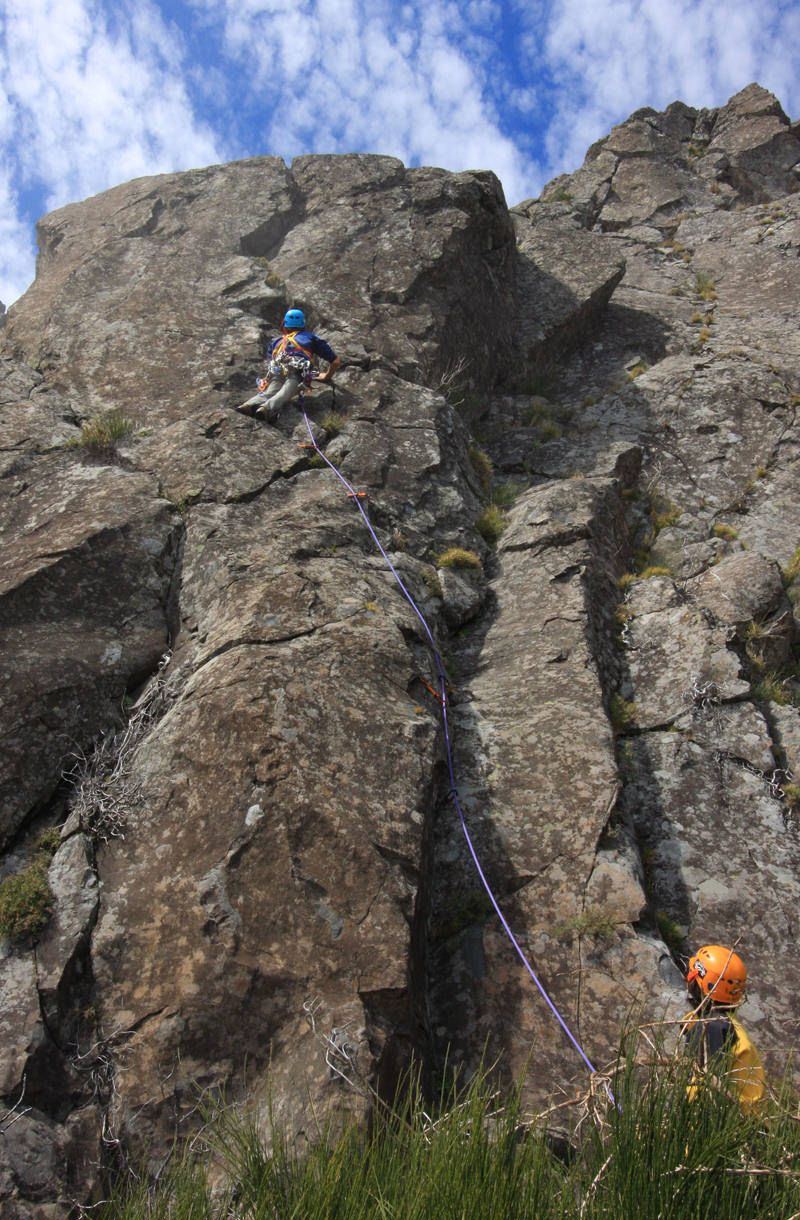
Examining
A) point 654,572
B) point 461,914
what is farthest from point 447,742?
point 654,572

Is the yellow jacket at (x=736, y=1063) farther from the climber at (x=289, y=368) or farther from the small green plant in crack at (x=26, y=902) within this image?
the climber at (x=289, y=368)

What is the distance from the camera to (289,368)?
41.2 ft

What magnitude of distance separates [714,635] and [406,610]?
3.56 meters

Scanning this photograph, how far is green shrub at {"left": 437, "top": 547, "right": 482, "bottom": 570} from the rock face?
0.30 meters

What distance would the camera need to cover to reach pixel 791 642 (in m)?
10.4

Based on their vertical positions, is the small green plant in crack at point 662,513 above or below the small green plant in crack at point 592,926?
above

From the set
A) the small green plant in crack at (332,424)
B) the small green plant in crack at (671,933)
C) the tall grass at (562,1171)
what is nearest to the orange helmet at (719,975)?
the small green plant in crack at (671,933)

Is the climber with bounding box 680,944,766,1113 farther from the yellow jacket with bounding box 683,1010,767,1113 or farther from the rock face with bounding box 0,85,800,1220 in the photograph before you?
the rock face with bounding box 0,85,800,1220

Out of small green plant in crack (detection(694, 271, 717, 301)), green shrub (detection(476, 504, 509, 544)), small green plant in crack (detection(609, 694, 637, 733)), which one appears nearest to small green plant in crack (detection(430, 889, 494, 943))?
small green plant in crack (detection(609, 694, 637, 733))

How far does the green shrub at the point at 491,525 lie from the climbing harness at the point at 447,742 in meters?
2.10

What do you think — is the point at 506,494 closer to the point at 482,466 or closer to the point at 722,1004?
the point at 482,466

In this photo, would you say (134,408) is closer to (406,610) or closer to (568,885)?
(406,610)

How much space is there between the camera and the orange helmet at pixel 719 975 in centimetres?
571

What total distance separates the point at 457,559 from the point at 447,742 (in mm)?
3314
